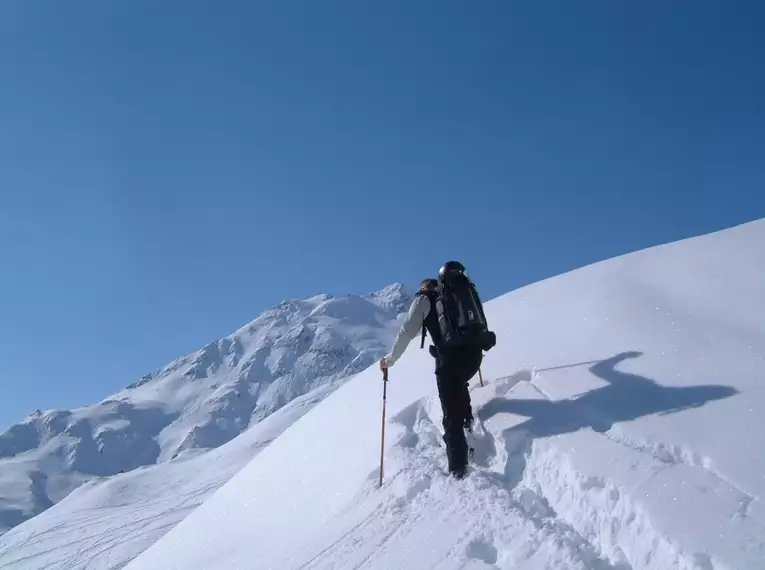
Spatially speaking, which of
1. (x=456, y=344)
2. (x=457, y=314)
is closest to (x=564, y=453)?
(x=456, y=344)

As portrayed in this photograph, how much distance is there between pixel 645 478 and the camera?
5281 mm

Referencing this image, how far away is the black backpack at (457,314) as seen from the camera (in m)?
7.03

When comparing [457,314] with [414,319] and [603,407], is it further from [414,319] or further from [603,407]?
[603,407]

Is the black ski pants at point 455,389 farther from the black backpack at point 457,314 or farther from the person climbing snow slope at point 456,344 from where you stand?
the black backpack at point 457,314

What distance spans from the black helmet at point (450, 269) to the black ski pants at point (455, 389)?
85 centimetres

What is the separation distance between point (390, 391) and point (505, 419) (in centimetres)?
303

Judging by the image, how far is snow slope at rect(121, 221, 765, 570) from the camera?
16.4 ft

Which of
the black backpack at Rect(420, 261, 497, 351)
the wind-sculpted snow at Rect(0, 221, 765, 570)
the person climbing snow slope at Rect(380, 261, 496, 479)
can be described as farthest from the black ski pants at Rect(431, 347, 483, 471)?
the wind-sculpted snow at Rect(0, 221, 765, 570)

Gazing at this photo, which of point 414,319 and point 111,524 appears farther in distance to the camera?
point 111,524

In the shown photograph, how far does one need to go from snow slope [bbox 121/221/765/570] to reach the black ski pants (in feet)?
1.16

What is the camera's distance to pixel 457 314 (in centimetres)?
719

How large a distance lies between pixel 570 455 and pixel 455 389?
1.56 m

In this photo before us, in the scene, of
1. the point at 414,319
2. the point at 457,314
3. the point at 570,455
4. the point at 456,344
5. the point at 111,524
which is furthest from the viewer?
the point at 111,524

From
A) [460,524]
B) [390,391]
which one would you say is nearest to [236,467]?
[390,391]
